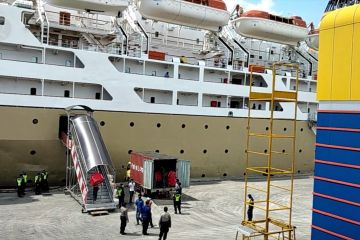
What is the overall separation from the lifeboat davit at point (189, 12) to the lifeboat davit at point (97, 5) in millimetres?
1902

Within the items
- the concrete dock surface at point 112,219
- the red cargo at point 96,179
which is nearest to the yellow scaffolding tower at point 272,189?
the concrete dock surface at point 112,219

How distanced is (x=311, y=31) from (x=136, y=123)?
796 inches

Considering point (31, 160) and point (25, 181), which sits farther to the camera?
point (31, 160)

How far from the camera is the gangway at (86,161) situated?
53.0 feet

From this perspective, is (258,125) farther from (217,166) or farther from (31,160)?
(31,160)

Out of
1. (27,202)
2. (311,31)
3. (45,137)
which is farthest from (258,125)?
(27,202)

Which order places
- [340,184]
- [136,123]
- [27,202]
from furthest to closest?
[136,123]
[27,202]
[340,184]

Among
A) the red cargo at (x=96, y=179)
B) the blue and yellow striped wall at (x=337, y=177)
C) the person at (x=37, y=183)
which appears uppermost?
the blue and yellow striped wall at (x=337, y=177)

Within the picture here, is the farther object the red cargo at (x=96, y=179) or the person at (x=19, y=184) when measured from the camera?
the person at (x=19, y=184)

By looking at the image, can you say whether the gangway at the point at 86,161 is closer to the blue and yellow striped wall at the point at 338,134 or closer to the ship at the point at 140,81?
the ship at the point at 140,81

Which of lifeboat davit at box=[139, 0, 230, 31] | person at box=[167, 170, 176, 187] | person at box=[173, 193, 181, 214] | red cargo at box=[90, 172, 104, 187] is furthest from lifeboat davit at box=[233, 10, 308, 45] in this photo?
red cargo at box=[90, 172, 104, 187]

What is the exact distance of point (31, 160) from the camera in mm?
19453

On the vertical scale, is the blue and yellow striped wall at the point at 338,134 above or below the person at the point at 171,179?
above

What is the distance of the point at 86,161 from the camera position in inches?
658
